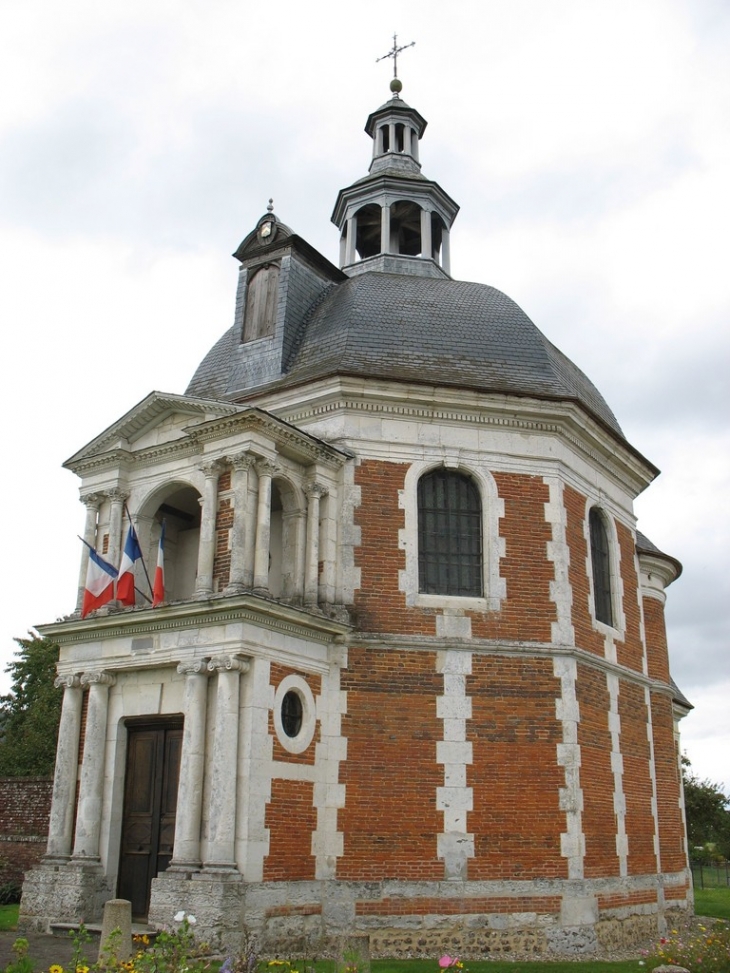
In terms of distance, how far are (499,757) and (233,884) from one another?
15.0 ft

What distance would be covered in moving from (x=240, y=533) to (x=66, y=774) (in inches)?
192

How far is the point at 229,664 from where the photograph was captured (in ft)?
44.3

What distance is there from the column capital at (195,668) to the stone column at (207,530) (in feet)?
3.11

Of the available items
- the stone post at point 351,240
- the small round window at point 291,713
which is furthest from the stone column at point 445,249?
the small round window at point 291,713

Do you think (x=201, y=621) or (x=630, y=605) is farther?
(x=630, y=605)

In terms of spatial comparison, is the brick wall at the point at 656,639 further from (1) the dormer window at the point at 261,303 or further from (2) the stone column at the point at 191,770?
(2) the stone column at the point at 191,770

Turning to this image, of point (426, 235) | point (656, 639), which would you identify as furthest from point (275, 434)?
point (656, 639)

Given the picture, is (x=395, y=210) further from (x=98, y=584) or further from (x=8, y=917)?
(x=8, y=917)

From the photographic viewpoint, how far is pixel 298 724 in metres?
14.4

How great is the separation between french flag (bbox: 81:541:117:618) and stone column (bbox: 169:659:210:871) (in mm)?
2427

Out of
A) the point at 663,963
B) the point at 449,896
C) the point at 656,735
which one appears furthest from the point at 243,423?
the point at 656,735

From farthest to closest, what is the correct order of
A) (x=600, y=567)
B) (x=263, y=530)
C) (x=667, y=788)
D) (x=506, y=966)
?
(x=667, y=788)
(x=600, y=567)
(x=263, y=530)
(x=506, y=966)

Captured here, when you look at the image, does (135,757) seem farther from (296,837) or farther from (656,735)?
(656,735)

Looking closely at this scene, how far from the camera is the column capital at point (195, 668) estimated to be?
13758 mm
